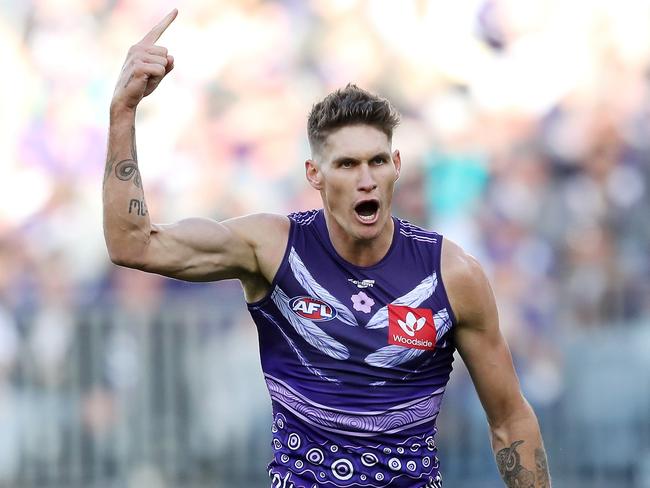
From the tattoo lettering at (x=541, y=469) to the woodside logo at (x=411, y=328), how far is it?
74cm

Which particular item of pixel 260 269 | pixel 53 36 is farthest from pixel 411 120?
pixel 260 269

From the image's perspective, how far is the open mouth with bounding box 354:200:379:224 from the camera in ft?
17.2

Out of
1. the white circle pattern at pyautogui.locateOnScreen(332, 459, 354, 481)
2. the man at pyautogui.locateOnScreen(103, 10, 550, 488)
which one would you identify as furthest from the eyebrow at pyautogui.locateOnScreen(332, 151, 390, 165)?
the white circle pattern at pyautogui.locateOnScreen(332, 459, 354, 481)

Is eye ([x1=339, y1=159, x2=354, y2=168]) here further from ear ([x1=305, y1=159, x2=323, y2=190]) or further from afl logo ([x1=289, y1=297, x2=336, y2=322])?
afl logo ([x1=289, y1=297, x2=336, y2=322])

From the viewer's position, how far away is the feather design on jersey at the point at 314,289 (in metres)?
5.30

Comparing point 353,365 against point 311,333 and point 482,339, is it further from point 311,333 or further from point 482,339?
point 482,339

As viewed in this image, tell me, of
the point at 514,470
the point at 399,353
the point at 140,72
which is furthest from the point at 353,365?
the point at 140,72

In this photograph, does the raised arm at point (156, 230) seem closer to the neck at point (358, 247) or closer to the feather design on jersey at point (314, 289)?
the feather design on jersey at point (314, 289)

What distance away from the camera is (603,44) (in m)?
10.8

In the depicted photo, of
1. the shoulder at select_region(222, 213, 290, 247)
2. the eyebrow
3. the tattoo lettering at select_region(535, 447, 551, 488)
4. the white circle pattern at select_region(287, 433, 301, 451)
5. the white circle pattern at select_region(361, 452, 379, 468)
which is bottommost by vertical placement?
the tattoo lettering at select_region(535, 447, 551, 488)

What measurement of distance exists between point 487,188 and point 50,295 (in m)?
3.58

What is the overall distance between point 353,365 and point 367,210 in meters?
0.67

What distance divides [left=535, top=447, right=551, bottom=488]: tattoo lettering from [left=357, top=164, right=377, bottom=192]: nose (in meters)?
Answer: 1.40

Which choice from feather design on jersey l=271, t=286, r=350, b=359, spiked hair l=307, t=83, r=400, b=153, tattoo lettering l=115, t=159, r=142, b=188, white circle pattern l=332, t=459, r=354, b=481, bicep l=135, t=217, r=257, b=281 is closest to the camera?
tattoo lettering l=115, t=159, r=142, b=188
